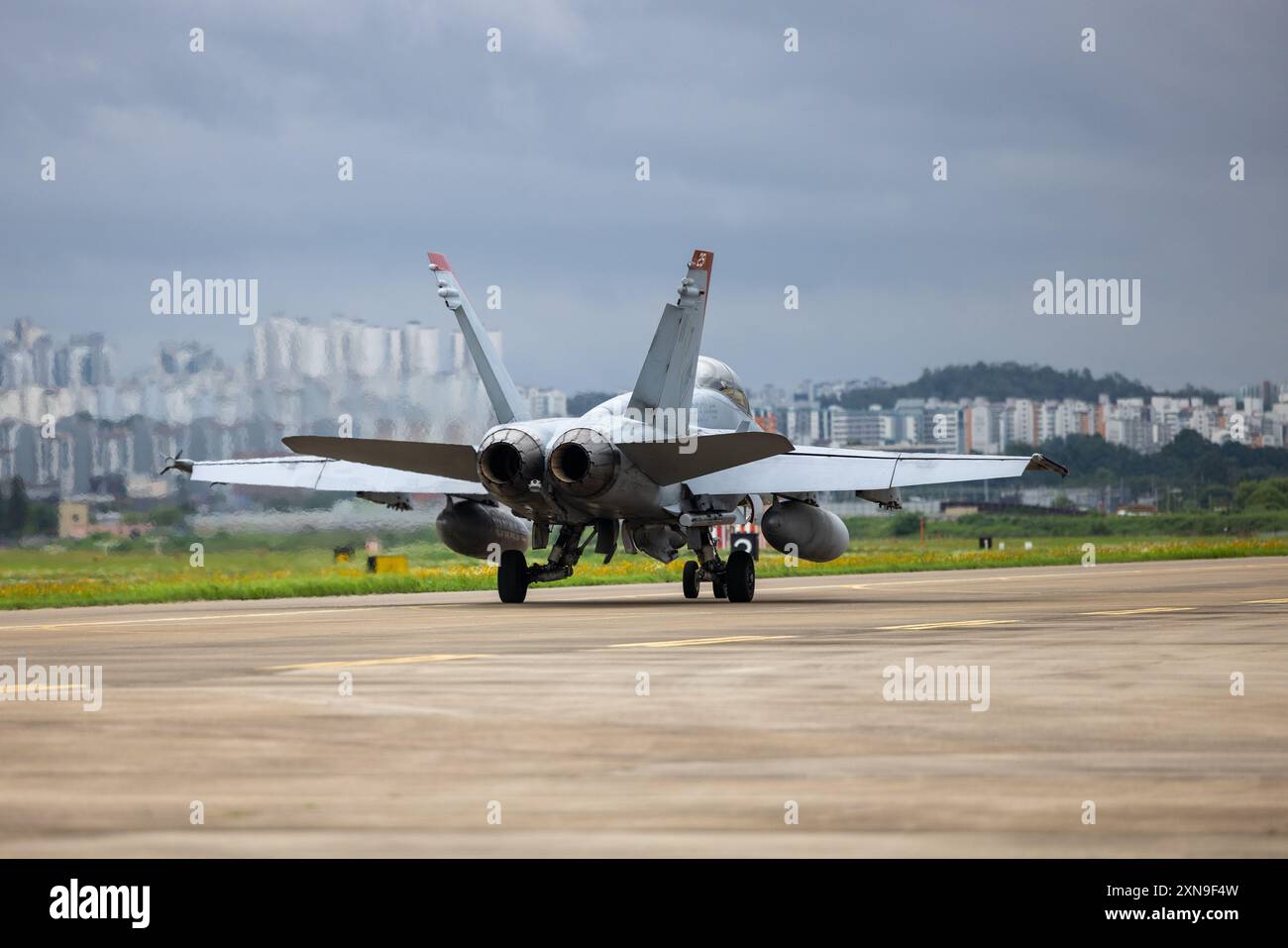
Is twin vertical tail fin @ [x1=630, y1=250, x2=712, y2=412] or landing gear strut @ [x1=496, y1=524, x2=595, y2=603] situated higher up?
twin vertical tail fin @ [x1=630, y1=250, x2=712, y2=412]

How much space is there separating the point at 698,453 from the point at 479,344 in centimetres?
592

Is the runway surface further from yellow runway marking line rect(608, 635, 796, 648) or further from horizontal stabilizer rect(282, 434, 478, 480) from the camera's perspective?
horizontal stabilizer rect(282, 434, 478, 480)

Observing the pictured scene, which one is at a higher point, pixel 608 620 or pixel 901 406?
pixel 901 406

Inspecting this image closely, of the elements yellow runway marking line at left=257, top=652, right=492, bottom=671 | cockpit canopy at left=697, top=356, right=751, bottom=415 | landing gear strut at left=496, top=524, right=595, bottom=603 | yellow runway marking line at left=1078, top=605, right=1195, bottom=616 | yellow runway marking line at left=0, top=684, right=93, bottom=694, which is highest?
cockpit canopy at left=697, top=356, right=751, bottom=415

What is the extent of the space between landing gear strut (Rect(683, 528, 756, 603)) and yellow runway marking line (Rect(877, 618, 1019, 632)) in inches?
273

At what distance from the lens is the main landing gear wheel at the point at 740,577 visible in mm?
29094

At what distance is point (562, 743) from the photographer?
954cm

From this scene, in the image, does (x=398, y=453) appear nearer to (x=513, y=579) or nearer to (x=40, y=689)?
(x=513, y=579)

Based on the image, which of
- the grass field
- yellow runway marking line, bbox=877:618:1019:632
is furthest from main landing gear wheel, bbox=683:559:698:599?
yellow runway marking line, bbox=877:618:1019:632

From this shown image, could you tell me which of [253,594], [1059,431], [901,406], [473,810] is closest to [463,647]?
[473,810]

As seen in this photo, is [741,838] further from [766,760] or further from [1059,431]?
[1059,431]

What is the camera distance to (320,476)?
99.9 feet

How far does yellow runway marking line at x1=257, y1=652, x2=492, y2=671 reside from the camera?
15.1 metres

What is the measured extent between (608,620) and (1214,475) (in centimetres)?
9406
